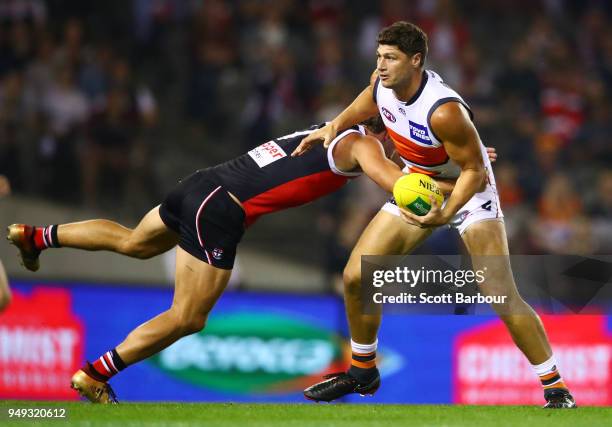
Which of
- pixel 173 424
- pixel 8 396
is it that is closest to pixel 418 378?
pixel 8 396

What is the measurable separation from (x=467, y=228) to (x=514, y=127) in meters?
7.66

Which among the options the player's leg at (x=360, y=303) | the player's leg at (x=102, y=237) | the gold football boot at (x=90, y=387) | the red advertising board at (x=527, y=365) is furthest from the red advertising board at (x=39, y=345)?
the player's leg at (x=360, y=303)

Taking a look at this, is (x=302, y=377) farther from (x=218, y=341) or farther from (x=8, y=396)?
(x=8, y=396)

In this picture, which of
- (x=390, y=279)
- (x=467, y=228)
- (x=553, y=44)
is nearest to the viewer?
(x=467, y=228)

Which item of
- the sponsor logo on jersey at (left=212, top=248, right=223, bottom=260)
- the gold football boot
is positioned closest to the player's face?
the sponsor logo on jersey at (left=212, top=248, right=223, bottom=260)

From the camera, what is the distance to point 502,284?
316 inches

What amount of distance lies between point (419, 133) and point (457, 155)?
1.10 feet

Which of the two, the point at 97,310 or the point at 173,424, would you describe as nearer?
the point at 173,424

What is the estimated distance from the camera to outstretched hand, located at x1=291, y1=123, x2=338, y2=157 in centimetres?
813

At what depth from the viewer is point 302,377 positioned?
1216cm

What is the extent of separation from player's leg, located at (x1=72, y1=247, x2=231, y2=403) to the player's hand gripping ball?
1350 millimetres

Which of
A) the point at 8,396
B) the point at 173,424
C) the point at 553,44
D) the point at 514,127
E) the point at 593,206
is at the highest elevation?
the point at 553,44

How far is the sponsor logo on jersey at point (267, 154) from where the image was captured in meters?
8.36

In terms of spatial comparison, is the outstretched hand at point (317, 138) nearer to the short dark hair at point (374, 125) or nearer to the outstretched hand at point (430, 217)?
the short dark hair at point (374, 125)
